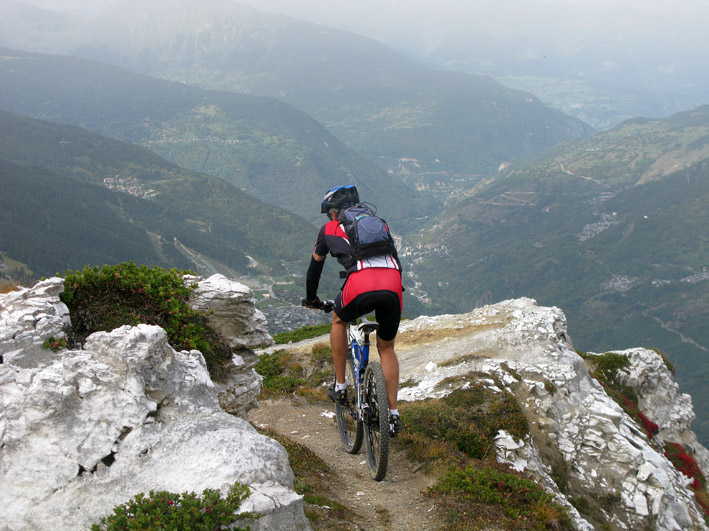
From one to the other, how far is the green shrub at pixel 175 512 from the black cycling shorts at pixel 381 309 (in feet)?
10.4

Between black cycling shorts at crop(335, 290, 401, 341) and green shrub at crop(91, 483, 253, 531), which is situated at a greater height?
black cycling shorts at crop(335, 290, 401, 341)

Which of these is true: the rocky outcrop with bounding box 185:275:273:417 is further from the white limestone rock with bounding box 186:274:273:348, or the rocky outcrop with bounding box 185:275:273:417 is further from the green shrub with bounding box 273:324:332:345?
the green shrub with bounding box 273:324:332:345

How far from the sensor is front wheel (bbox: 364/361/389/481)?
765 cm

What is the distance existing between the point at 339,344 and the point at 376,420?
1.54 meters

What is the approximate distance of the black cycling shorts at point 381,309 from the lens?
735cm

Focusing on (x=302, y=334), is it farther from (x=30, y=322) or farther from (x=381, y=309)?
(x=30, y=322)

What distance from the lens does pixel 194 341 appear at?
800 cm

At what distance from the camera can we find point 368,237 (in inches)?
296

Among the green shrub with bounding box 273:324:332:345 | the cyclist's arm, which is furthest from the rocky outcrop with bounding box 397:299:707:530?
the green shrub with bounding box 273:324:332:345

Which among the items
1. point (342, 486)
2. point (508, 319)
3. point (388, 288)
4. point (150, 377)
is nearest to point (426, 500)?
point (342, 486)

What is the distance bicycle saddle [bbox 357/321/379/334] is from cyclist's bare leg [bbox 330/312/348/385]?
381 mm

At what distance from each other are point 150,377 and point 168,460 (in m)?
1.10

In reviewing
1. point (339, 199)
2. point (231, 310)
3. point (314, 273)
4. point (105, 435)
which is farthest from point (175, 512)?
point (339, 199)

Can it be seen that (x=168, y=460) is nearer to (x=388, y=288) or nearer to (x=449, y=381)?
(x=388, y=288)
